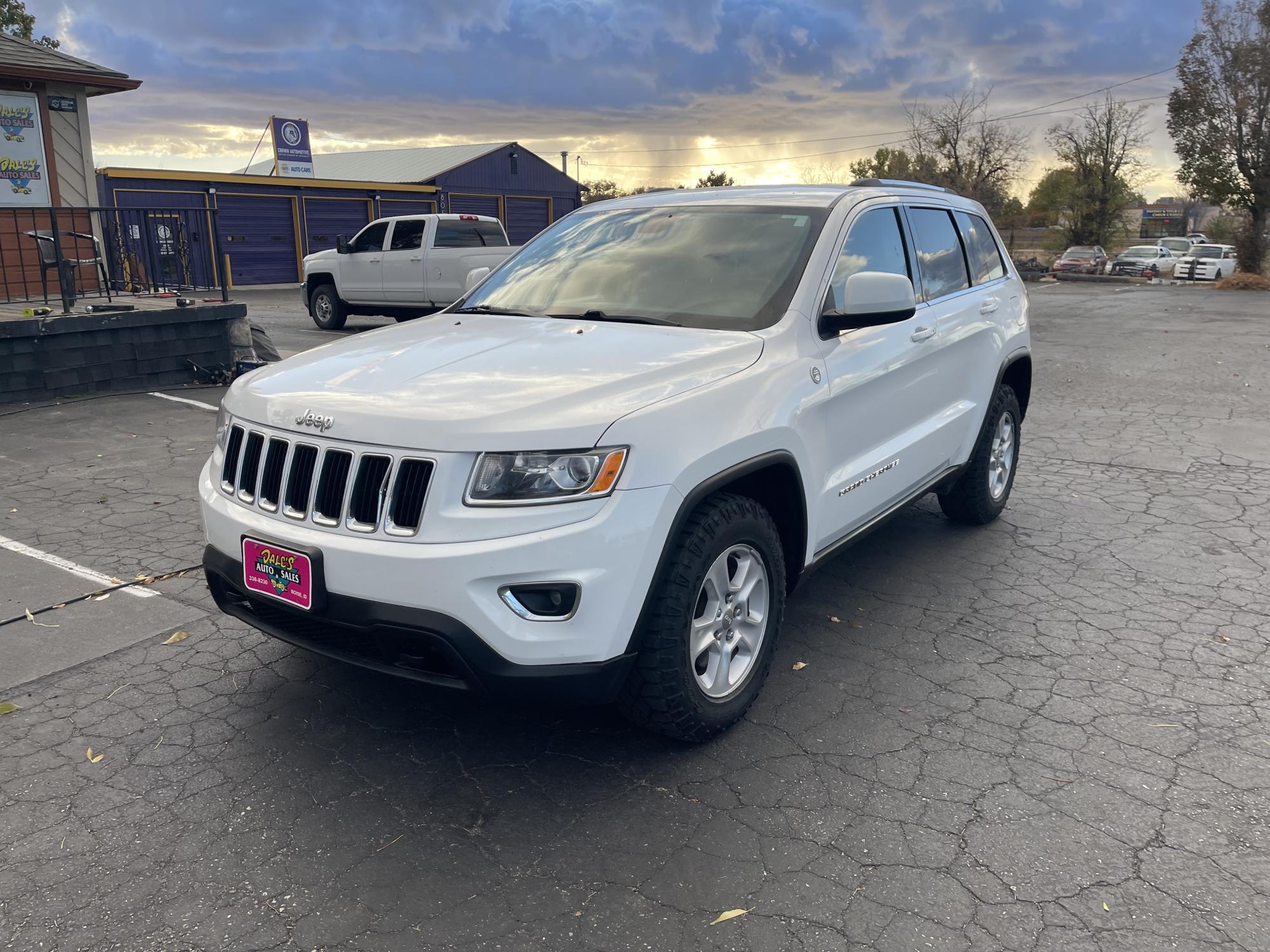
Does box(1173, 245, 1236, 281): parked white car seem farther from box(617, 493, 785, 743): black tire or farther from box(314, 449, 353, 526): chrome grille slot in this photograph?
box(314, 449, 353, 526): chrome grille slot

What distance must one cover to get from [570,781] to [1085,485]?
5.07 m

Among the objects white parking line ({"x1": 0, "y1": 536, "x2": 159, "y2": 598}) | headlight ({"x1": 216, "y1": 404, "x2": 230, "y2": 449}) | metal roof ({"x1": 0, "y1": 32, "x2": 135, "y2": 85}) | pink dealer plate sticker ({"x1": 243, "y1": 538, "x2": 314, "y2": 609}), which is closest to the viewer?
pink dealer plate sticker ({"x1": 243, "y1": 538, "x2": 314, "y2": 609})

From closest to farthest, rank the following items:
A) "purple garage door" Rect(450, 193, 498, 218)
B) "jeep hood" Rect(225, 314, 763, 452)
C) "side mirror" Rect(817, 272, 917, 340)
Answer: "jeep hood" Rect(225, 314, 763, 452) → "side mirror" Rect(817, 272, 917, 340) → "purple garage door" Rect(450, 193, 498, 218)

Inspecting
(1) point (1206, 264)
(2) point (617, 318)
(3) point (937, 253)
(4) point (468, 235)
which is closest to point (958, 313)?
(3) point (937, 253)

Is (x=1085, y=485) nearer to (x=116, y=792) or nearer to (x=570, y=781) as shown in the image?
(x=570, y=781)

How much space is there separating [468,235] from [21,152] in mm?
6390

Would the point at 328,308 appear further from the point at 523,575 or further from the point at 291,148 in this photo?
the point at 291,148

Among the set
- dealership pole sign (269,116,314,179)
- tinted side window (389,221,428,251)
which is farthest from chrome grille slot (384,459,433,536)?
dealership pole sign (269,116,314,179)

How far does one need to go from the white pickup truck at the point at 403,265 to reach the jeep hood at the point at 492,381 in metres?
12.4

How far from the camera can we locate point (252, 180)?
2888cm

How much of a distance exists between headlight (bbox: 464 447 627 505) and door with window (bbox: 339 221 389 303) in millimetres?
14628

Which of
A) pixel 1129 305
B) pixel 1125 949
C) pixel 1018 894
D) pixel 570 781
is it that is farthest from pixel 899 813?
pixel 1129 305

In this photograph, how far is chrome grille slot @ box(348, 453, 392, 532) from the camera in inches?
114

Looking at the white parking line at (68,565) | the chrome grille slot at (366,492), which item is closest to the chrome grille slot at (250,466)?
the chrome grille slot at (366,492)
